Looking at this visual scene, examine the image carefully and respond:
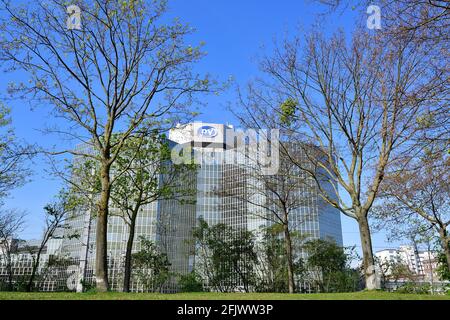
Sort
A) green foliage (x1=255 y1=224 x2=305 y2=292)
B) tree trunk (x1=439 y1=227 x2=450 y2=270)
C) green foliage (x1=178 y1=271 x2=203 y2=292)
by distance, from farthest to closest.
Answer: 1. green foliage (x1=255 y1=224 x2=305 y2=292)
2. green foliage (x1=178 y1=271 x2=203 y2=292)
3. tree trunk (x1=439 y1=227 x2=450 y2=270)

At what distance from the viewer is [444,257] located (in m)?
23.1

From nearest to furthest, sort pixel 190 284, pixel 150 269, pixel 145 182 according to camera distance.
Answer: pixel 145 182 → pixel 190 284 → pixel 150 269

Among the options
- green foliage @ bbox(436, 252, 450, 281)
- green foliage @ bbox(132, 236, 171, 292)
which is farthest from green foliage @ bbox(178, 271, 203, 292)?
green foliage @ bbox(436, 252, 450, 281)

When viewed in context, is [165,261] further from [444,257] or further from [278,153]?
[444,257]

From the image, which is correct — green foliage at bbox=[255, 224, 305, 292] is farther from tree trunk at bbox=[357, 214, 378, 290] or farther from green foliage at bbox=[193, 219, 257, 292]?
tree trunk at bbox=[357, 214, 378, 290]

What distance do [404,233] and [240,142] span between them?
13.0 m

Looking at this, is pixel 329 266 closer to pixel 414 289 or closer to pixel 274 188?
pixel 274 188

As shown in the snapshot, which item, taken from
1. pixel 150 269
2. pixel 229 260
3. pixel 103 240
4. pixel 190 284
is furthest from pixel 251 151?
pixel 150 269

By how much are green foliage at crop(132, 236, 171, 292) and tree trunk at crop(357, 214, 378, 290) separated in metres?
20.0

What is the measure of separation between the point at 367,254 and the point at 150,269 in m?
21.7

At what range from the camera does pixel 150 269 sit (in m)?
29.8

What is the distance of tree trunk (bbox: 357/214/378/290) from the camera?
37.1ft

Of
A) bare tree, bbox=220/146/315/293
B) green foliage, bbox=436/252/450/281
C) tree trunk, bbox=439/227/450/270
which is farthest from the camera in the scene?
green foliage, bbox=436/252/450/281
